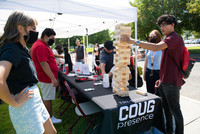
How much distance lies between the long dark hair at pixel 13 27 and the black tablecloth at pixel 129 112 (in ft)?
3.61

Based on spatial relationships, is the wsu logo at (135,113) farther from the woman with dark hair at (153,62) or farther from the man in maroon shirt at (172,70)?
the woman with dark hair at (153,62)

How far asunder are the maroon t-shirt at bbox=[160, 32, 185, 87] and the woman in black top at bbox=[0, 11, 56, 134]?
157 cm

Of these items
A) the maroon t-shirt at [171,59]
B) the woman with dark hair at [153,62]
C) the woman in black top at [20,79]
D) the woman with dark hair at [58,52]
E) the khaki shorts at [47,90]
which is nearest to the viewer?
the woman in black top at [20,79]

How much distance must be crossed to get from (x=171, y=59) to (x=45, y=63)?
1.92 meters

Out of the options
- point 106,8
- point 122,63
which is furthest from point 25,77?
point 106,8

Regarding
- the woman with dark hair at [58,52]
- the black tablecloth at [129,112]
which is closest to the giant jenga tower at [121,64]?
the black tablecloth at [129,112]

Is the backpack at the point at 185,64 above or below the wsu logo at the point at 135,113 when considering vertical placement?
above

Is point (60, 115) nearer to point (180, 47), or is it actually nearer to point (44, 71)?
point (44, 71)

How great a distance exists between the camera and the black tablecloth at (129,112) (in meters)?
1.46

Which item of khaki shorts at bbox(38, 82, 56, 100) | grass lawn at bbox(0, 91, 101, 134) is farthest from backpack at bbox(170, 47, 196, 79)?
khaki shorts at bbox(38, 82, 56, 100)

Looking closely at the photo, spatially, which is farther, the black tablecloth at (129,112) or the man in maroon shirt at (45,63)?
the man in maroon shirt at (45,63)

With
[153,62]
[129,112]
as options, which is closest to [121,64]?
[129,112]

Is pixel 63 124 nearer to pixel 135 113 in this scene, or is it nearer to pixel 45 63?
pixel 45 63

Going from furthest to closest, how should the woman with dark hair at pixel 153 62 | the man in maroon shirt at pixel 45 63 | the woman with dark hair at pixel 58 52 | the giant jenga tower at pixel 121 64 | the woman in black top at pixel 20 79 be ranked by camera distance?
the woman with dark hair at pixel 58 52, the woman with dark hair at pixel 153 62, the man in maroon shirt at pixel 45 63, the giant jenga tower at pixel 121 64, the woman in black top at pixel 20 79
